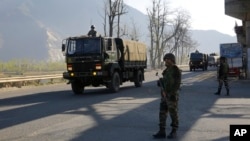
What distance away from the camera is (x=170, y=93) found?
9180 millimetres

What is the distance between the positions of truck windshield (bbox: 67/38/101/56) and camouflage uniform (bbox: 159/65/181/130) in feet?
40.5

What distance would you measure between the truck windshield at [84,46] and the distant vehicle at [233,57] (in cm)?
2065

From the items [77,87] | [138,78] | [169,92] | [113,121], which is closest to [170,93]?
[169,92]

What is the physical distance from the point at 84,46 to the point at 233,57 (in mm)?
22477

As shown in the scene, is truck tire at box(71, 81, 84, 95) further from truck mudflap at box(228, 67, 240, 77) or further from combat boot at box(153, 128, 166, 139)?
truck mudflap at box(228, 67, 240, 77)

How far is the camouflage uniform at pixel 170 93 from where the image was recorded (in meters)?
9.16

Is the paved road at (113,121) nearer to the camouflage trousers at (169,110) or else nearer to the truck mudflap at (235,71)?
the camouflage trousers at (169,110)

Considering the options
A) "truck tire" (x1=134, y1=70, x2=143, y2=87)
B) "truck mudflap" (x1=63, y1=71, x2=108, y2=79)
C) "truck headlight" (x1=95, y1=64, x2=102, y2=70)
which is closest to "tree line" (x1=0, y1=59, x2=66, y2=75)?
"truck tire" (x1=134, y1=70, x2=143, y2=87)

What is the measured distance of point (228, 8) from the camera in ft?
120

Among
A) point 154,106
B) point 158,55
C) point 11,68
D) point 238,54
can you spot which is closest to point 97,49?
point 154,106

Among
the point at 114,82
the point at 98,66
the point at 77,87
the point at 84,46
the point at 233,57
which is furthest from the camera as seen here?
the point at 233,57

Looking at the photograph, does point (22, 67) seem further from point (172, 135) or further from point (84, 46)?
point (172, 135)

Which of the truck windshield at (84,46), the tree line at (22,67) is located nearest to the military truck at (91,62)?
the truck windshield at (84,46)

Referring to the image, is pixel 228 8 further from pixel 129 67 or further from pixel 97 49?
pixel 97 49
